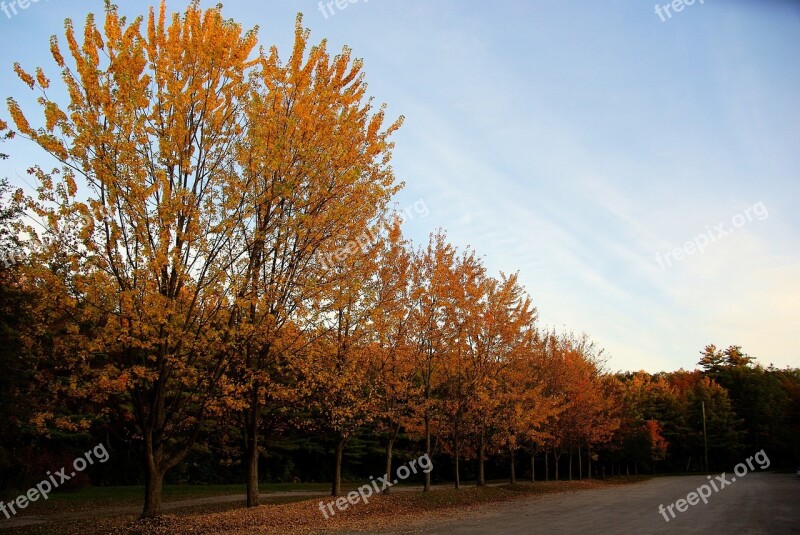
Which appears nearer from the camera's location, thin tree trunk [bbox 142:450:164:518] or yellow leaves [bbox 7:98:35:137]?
yellow leaves [bbox 7:98:35:137]

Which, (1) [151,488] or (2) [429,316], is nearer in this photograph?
(1) [151,488]

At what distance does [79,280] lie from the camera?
430 inches

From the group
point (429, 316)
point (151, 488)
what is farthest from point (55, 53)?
point (429, 316)

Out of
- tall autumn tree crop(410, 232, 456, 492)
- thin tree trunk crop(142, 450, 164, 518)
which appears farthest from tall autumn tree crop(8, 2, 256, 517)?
tall autumn tree crop(410, 232, 456, 492)

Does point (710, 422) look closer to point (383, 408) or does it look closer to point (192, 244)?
point (383, 408)

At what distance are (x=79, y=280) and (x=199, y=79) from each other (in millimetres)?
5033

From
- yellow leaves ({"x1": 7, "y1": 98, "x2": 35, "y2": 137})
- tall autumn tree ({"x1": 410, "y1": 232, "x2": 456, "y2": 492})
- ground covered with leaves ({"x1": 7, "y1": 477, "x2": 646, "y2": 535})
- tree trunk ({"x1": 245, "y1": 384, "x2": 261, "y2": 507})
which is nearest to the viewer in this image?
yellow leaves ({"x1": 7, "y1": 98, "x2": 35, "y2": 137})

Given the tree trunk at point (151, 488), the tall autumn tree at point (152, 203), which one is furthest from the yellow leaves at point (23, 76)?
the tree trunk at point (151, 488)

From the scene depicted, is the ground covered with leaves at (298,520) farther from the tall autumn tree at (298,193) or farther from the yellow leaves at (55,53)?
the yellow leaves at (55,53)

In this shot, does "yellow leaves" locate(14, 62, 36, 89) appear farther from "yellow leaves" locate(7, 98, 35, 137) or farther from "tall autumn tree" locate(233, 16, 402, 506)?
"tall autumn tree" locate(233, 16, 402, 506)

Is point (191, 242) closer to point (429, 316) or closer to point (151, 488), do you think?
point (151, 488)

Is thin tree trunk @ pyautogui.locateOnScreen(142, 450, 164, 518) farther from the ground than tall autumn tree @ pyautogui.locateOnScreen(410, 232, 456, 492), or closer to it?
closer to it

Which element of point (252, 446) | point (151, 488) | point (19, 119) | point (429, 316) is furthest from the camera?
point (429, 316)

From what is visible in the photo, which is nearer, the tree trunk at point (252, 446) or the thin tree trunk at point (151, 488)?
the thin tree trunk at point (151, 488)
